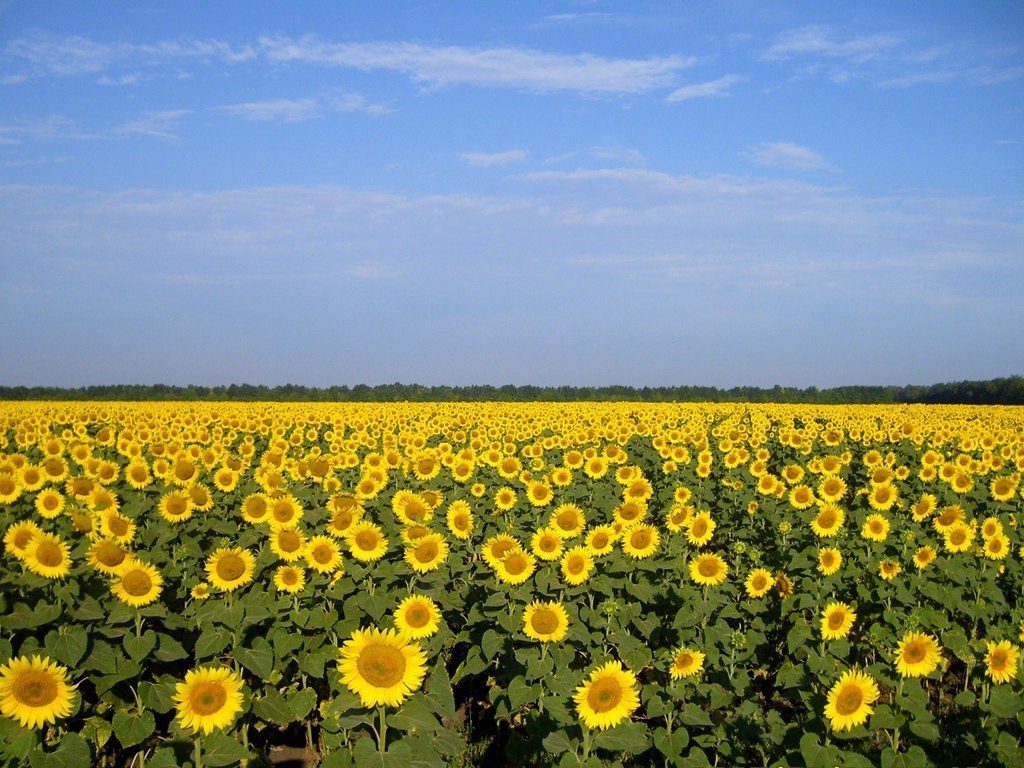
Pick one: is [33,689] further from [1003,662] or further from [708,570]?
[1003,662]

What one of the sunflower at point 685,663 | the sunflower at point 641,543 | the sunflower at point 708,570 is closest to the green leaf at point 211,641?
the sunflower at point 685,663

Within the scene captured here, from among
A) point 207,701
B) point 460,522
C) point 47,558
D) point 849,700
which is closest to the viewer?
point 207,701

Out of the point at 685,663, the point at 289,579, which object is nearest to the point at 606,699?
the point at 685,663

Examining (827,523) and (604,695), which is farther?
(827,523)

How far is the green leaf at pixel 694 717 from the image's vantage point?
17.0 ft

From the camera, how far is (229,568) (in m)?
5.71

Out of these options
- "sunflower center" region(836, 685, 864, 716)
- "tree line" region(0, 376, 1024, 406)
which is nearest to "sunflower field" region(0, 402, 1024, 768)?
"sunflower center" region(836, 685, 864, 716)

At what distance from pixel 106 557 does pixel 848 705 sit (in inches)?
202

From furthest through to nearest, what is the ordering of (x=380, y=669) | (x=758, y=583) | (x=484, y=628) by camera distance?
(x=758, y=583)
(x=484, y=628)
(x=380, y=669)

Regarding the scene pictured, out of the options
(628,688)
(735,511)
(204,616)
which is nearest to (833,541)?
(735,511)

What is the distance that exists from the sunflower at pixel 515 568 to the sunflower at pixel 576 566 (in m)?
0.28

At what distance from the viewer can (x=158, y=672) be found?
648 centimetres

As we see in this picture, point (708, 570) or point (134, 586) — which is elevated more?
point (134, 586)

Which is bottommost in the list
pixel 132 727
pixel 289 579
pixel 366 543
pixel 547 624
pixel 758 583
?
pixel 132 727
